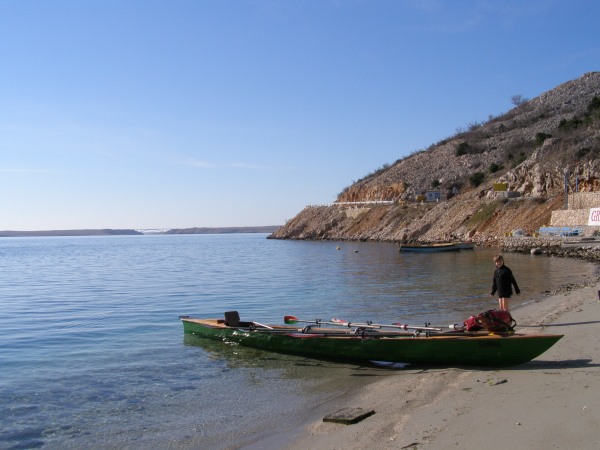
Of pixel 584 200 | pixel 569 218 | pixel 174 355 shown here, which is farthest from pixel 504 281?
pixel 584 200

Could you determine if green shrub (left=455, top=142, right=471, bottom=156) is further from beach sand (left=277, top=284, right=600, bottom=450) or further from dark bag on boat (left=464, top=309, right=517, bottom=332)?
dark bag on boat (left=464, top=309, right=517, bottom=332)

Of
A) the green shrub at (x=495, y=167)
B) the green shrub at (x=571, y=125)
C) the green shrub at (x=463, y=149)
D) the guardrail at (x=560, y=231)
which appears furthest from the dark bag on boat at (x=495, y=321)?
the green shrub at (x=463, y=149)

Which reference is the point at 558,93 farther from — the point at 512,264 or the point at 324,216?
the point at 512,264

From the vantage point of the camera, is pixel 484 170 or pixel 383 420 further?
pixel 484 170

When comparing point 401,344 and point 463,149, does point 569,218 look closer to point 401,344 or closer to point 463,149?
point 401,344

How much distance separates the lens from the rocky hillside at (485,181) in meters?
61.8

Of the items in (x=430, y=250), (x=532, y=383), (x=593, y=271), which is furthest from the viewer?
(x=430, y=250)

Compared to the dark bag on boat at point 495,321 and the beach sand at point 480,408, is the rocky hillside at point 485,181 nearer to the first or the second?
the dark bag on boat at point 495,321

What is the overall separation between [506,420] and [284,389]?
4845 mm

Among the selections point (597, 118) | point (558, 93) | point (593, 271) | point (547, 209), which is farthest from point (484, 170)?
point (593, 271)

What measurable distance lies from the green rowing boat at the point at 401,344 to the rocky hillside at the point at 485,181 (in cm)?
4845

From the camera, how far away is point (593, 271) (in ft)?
97.3

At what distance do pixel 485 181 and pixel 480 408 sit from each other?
76976mm

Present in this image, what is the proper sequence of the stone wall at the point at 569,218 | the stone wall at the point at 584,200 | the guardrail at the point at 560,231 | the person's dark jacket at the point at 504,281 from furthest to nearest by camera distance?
the stone wall at the point at 584,200 → the stone wall at the point at 569,218 → the guardrail at the point at 560,231 → the person's dark jacket at the point at 504,281
